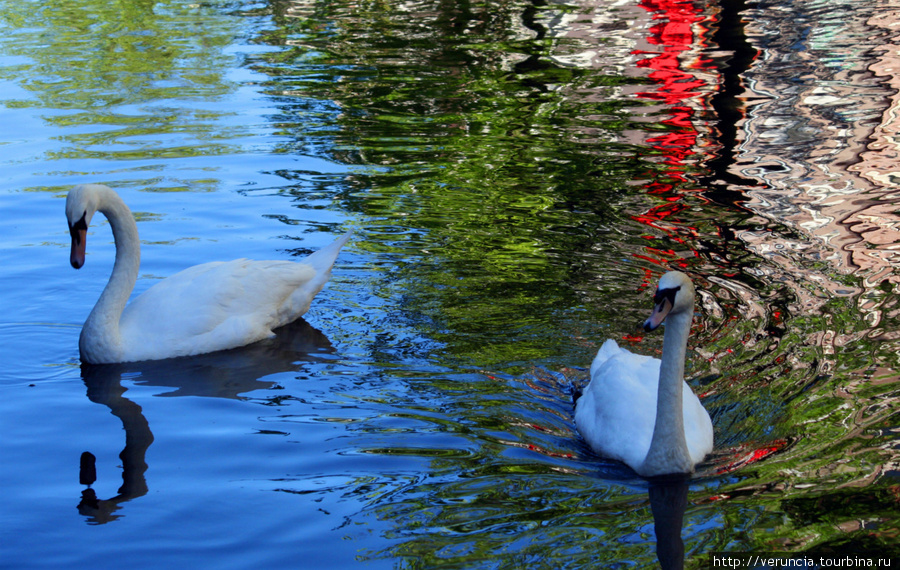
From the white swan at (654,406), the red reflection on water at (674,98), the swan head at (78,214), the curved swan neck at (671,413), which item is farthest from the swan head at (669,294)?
the swan head at (78,214)

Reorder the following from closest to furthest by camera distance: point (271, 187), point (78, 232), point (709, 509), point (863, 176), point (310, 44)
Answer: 1. point (709, 509)
2. point (78, 232)
3. point (863, 176)
4. point (271, 187)
5. point (310, 44)

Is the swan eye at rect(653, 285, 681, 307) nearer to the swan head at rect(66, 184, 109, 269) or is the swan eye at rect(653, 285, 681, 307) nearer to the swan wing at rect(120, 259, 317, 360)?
the swan wing at rect(120, 259, 317, 360)

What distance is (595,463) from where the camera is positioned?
5.48m

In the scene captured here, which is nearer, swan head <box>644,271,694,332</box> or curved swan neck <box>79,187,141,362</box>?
swan head <box>644,271,694,332</box>

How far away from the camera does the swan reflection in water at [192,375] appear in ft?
19.5

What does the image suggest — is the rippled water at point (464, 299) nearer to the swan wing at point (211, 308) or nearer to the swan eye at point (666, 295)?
the swan wing at point (211, 308)

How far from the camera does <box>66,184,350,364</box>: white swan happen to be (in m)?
6.96

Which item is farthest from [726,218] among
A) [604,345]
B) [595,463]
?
[595,463]

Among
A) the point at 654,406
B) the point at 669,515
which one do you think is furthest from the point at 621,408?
the point at 669,515

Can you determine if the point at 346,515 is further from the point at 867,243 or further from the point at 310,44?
the point at 310,44

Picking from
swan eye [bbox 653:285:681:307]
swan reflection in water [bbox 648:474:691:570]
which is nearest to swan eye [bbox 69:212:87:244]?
swan eye [bbox 653:285:681:307]

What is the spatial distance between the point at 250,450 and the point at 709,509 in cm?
265

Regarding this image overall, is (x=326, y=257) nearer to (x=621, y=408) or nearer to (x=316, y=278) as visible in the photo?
(x=316, y=278)

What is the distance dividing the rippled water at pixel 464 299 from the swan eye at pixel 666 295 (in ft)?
3.29
